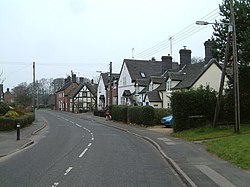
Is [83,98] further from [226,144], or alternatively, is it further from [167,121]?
[226,144]

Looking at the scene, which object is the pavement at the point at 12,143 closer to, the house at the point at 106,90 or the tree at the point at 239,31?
the tree at the point at 239,31

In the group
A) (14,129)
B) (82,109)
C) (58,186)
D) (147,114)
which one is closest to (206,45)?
(147,114)

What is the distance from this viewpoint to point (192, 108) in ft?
95.3

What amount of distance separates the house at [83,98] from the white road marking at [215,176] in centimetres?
8480

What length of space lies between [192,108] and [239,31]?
22.4 feet

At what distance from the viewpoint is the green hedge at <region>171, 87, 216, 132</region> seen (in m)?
28.8

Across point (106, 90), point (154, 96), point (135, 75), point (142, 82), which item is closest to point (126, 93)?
point (135, 75)

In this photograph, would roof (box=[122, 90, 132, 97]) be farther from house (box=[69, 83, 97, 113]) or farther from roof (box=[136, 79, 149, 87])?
house (box=[69, 83, 97, 113])

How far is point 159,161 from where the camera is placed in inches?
584

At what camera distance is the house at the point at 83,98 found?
97.6 m

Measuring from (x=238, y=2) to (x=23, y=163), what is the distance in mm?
21484

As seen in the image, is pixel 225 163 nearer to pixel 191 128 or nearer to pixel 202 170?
pixel 202 170

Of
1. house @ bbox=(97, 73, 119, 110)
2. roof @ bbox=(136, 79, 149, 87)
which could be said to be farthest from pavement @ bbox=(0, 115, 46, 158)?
house @ bbox=(97, 73, 119, 110)

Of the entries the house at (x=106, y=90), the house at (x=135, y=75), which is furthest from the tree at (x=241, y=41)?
the house at (x=106, y=90)
